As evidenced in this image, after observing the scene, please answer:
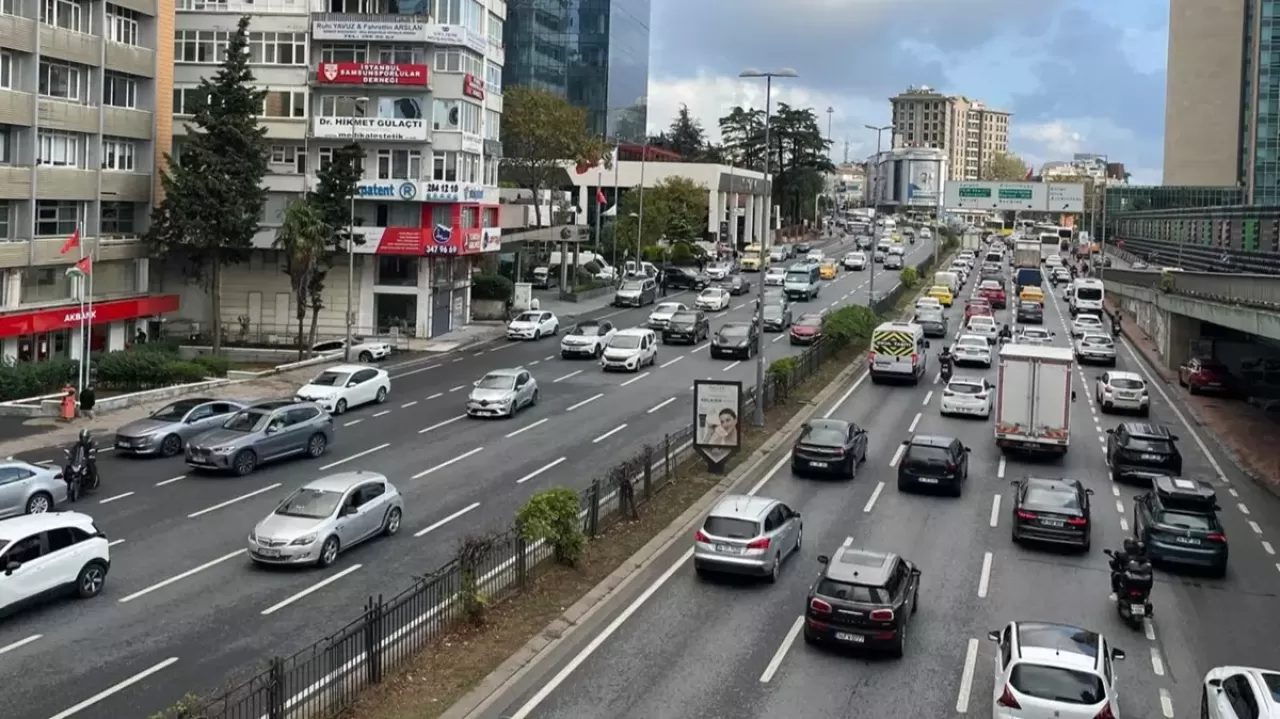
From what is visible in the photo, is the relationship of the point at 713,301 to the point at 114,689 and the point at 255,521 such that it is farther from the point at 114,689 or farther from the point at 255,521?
the point at 114,689

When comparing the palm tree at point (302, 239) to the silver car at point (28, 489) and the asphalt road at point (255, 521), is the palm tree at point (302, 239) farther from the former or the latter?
the silver car at point (28, 489)

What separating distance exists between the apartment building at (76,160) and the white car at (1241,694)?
38.8m

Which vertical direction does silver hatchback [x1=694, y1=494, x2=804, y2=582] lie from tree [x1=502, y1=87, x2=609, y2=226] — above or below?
below

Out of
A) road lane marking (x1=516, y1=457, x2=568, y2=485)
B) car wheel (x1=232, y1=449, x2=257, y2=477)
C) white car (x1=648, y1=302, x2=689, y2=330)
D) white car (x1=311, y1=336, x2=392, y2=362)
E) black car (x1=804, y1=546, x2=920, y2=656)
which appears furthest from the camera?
white car (x1=648, y1=302, x2=689, y2=330)

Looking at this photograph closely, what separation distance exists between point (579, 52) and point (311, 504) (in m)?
118

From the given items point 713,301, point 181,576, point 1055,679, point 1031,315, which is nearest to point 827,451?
point 181,576

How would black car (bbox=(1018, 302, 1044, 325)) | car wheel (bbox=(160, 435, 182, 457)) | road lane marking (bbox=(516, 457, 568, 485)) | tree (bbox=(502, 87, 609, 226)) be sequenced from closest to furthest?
road lane marking (bbox=(516, 457, 568, 485)) < car wheel (bbox=(160, 435, 182, 457)) < black car (bbox=(1018, 302, 1044, 325)) < tree (bbox=(502, 87, 609, 226))

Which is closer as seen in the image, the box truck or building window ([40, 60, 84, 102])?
the box truck

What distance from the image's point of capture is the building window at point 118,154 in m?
54.9

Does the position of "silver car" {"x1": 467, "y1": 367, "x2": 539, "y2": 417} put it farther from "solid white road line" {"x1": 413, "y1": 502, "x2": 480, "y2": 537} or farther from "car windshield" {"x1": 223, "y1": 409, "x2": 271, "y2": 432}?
Result: "solid white road line" {"x1": 413, "y1": 502, "x2": 480, "y2": 537}

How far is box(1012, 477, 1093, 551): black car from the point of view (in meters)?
25.4

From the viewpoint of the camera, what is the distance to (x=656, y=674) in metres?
17.6

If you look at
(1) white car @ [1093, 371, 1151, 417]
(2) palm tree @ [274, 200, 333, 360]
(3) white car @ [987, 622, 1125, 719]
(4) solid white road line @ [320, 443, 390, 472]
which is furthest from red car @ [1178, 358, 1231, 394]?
(3) white car @ [987, 622, 1125, 719]

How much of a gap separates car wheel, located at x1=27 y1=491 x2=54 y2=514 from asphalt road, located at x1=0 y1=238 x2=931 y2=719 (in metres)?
0.86
